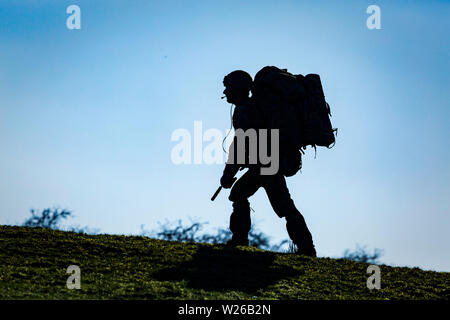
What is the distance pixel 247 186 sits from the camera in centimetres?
1656

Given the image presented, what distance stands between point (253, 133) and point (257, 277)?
332 cm

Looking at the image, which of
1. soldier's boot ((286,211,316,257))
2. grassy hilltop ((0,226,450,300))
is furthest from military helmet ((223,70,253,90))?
grassy hilltop ((0,226,450,300))

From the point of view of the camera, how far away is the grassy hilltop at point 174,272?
12250 mm

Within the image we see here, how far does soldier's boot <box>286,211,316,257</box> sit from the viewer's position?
16.0m

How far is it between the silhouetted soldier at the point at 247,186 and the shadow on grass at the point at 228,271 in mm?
819

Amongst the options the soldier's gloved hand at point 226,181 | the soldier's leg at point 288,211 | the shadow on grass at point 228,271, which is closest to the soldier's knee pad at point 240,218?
the soldier's gloved hand at point 226,181

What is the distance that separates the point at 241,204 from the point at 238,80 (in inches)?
98.3
